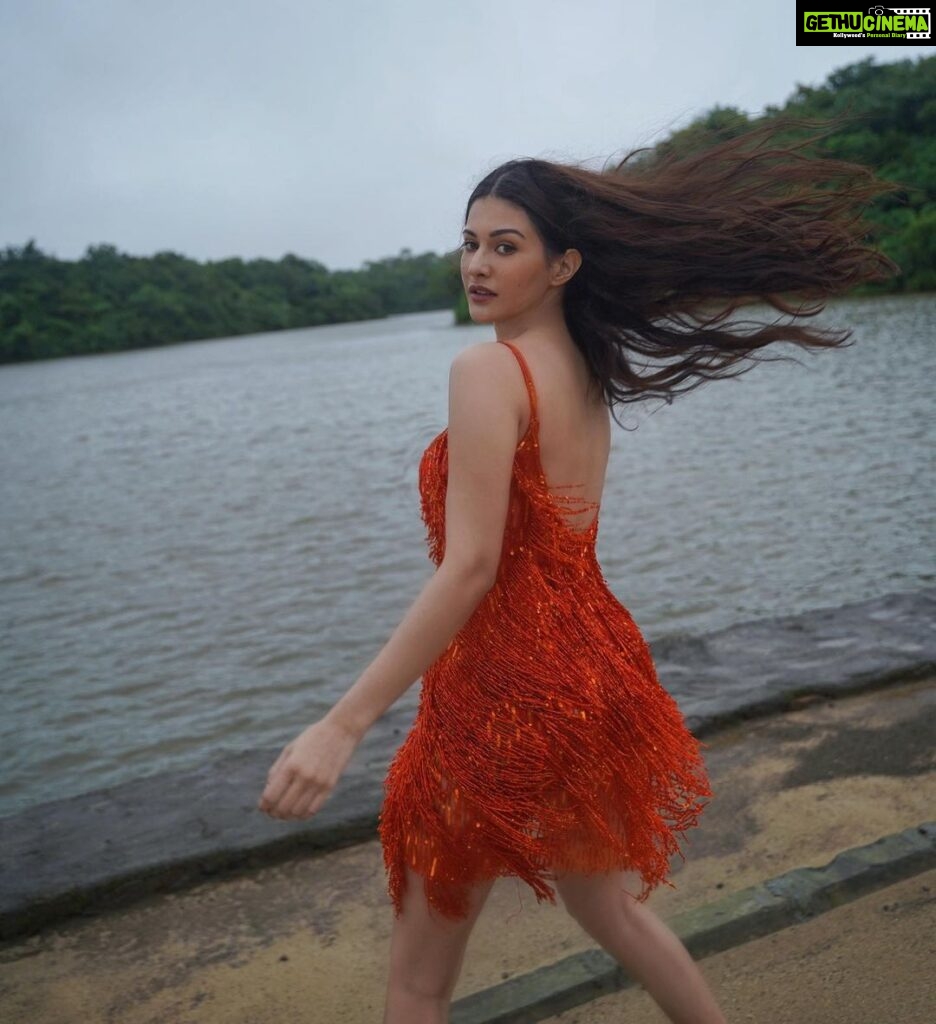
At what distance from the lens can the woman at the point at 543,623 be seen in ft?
6.05

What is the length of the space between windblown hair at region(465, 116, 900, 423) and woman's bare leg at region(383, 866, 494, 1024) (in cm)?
91

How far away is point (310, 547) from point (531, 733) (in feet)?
28.5

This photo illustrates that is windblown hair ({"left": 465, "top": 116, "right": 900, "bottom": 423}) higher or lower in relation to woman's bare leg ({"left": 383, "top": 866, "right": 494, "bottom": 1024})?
higher

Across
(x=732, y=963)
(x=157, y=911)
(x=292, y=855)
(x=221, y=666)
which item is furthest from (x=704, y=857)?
(x=221, y=666)

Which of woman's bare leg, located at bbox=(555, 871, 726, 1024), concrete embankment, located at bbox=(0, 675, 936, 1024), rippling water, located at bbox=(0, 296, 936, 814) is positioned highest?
woman's bare leg, located at bbox=(555, 871, 726, 1024)

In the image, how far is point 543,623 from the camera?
195 cm

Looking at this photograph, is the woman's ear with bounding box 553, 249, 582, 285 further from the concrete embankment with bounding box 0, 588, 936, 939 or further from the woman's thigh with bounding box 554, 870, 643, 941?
the concrete embankment with bounding box 0, 588, 936, 939

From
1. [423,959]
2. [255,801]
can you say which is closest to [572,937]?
[423,959]

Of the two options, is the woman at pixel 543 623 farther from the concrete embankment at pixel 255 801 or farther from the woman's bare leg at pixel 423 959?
the concrete embankment at pixel 255 801

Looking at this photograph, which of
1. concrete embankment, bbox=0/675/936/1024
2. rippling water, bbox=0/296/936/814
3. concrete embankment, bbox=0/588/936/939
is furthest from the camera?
rippling water, bbox=0/296/936/814

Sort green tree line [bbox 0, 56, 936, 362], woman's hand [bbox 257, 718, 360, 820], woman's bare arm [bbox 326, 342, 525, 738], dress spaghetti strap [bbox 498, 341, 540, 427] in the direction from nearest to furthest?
woman's hand [bbox 257, 718, 360, 820] < woman's bare arm [bbox 326, 342, 525, 738] < dress spaghetti strap [bbox 498, 341, 540, 427] < green tree line [bbox 0, 56, 936, 362]

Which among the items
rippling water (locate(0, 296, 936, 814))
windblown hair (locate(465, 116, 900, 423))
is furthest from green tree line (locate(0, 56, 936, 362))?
windblown hair (locate(465, 116, 900, 423))

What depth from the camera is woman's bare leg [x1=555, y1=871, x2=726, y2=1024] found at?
6.66ft

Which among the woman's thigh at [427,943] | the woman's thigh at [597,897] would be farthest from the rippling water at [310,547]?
the woman's thigh at [427,943]
